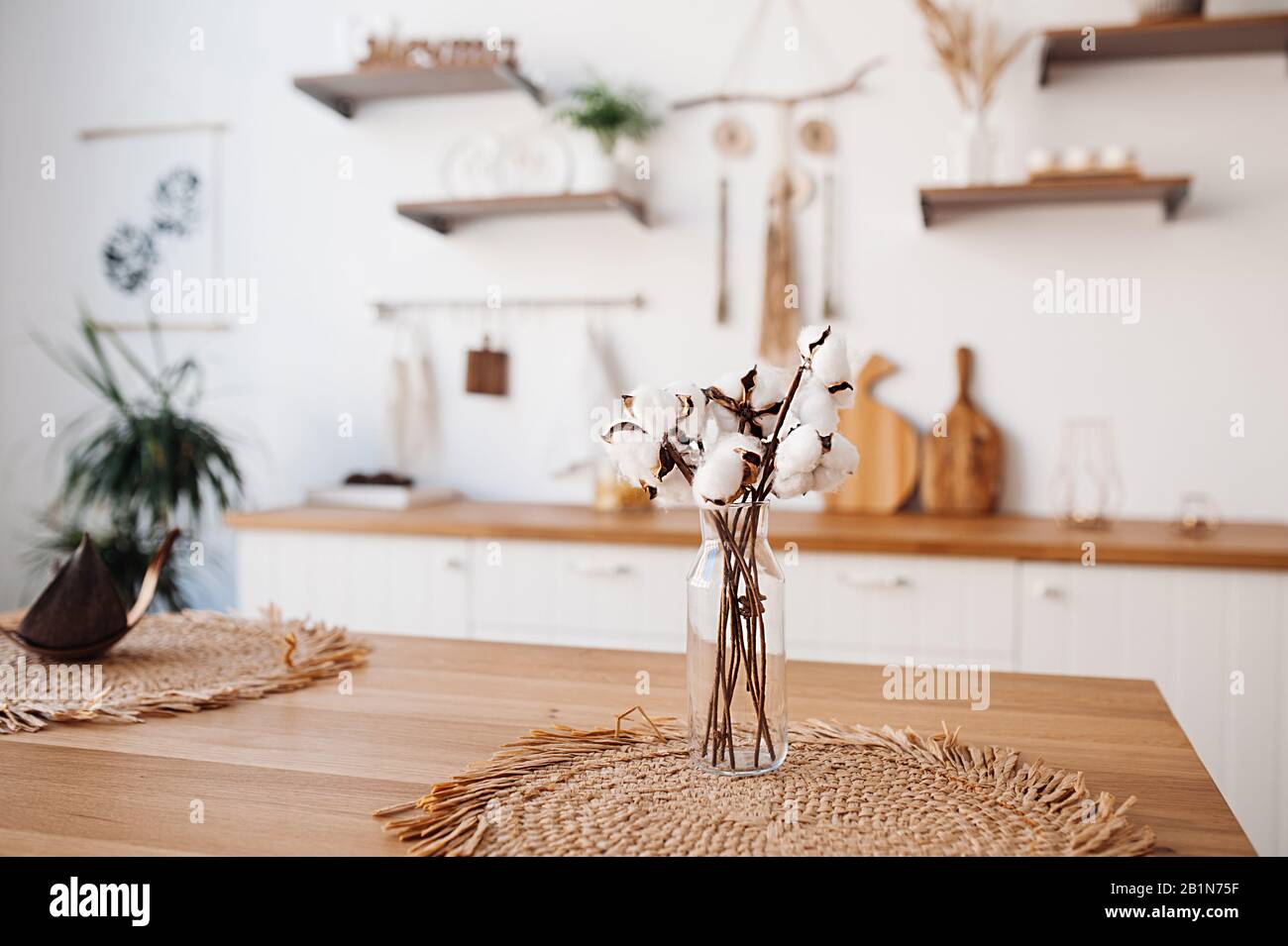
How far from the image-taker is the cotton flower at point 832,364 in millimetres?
988

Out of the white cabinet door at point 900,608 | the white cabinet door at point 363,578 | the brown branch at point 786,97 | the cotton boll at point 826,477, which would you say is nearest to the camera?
the cotton boll at point 826,477

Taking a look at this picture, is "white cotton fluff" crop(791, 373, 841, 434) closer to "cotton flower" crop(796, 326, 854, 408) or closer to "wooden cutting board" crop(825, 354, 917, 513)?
"cotton flower" crop(796, 326, 854, 408)

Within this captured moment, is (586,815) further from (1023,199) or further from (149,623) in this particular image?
(1023,199)

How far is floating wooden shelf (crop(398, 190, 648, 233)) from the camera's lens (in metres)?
2.97

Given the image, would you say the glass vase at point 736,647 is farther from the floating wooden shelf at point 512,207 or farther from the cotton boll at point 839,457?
the floating wooden shelf at point 512,207

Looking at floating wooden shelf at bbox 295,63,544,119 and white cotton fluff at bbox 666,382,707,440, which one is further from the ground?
floating wooden shelf at bbox 295,63,544,119

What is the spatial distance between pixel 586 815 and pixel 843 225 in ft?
8.08

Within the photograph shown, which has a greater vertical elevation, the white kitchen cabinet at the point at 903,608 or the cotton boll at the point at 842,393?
the cotton boll at the point at 842,393

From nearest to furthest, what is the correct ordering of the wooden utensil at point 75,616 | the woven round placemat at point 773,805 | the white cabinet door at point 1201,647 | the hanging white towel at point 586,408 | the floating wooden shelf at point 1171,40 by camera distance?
the woven round placemat at point 773,805
the wooden utensil at point 75,616
the white cabinet door at point 1201,647
the floating wooden shelf at point 1171,40
the hanging white towel at point 586,408

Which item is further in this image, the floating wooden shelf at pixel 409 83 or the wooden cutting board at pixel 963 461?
the floating wooden shelf at pixel 409 83

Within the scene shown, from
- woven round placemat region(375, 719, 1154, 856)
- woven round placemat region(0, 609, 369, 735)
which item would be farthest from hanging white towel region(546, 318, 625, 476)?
woven round placemat region(375, 719, 1154, 856)

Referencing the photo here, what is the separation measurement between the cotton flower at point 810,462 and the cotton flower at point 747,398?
0.14 ft

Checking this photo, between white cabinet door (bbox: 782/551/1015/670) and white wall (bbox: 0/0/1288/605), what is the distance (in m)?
0.63

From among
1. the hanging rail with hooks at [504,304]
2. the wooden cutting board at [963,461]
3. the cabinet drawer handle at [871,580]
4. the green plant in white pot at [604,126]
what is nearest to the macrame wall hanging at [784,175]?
the green plant in white pot at [604,126]
